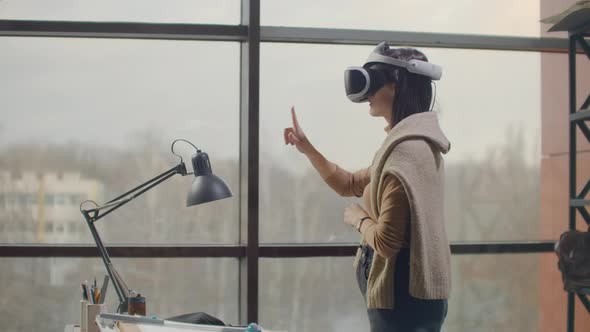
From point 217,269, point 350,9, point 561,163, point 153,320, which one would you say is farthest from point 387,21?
point 153,320

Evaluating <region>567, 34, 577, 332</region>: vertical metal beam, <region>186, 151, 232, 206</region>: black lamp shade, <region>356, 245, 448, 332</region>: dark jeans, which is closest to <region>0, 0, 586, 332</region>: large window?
<region>567, 34, 577, 332</region>: vertical metal beam

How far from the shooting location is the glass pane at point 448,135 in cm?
399

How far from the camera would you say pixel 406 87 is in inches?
98.4

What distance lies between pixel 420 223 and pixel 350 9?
198cm

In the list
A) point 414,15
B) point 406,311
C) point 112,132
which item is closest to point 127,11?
point 112,132

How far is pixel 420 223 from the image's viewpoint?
2344 millimetres

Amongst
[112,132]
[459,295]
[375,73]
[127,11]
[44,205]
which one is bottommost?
[459,295]

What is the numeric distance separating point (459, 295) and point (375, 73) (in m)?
2.03

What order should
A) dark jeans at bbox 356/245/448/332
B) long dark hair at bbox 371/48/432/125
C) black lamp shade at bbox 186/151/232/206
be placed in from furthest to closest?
black lamp shade at bbox 186/151/232/206 → long dark hair at bbox 371/48/432/125 → dark jeans at bbox 356/245/448/332

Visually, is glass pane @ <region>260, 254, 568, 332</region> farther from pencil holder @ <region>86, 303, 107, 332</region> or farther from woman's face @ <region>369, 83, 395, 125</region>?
pencil holder @ <region>86, 303, 107, 332</region>

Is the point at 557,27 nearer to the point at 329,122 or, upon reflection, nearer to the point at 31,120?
the point at 329,122

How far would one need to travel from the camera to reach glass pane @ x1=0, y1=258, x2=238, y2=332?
382 centimetres

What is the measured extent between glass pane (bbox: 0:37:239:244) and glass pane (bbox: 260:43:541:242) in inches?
9.3

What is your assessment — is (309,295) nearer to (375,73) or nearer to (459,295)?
(459,295)
